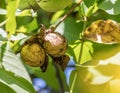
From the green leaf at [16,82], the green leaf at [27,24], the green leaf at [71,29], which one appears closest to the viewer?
the green leaf at [16,82]

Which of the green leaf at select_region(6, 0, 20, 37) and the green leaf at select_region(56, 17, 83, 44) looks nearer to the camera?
the green leaf at select_region(6, 0, 20, 37)

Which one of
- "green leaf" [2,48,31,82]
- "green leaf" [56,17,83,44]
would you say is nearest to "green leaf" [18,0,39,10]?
"green leaf" [56,17,83,44]

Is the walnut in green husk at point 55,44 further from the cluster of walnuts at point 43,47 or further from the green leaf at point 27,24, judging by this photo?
the green leaf at point 27,24

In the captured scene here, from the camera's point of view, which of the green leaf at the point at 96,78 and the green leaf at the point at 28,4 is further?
the green leaf at the point at 28,4

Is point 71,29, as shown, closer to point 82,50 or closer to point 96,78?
point 82,50

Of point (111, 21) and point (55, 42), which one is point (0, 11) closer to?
point (55, 42)

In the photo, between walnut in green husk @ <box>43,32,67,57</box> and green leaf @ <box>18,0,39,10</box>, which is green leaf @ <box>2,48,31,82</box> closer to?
walnut in green husk @ <box>43,32,67,57</box>

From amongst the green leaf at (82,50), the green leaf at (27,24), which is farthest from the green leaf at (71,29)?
the green leaf at (27,24)
